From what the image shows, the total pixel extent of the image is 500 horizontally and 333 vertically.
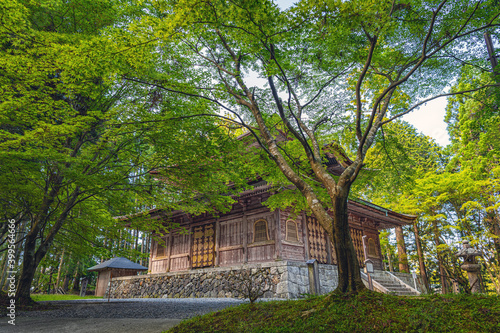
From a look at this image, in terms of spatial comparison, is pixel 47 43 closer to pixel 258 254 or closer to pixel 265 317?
pixel 265 317

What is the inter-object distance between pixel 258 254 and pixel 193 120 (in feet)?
26.5

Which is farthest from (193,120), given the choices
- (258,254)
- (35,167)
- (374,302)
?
(258,254)

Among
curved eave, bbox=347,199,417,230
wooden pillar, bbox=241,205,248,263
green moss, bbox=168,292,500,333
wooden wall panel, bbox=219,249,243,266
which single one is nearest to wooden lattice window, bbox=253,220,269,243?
wooden pillar, bbox=241,205,248,263

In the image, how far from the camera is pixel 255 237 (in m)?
13.3

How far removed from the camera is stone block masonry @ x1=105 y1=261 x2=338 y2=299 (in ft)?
34.3

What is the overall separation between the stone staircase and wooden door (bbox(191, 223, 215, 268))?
789 cm

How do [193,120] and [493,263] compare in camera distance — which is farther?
[493,263]

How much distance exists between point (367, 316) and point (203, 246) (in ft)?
40.2

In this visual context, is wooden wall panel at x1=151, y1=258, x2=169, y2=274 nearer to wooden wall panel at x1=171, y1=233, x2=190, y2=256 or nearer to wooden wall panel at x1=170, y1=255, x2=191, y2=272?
wooden wall panel at x1=170, y1=255, x2=191, y2=272

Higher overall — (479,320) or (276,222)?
(276,222)

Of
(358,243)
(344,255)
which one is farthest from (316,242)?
(344,255)

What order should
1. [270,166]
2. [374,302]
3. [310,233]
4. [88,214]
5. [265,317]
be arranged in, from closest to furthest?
[374,302], [265,317], [270,166], [88,214], [310,233]

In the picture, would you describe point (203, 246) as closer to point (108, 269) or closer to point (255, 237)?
point (255, 237)

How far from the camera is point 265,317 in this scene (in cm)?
462
